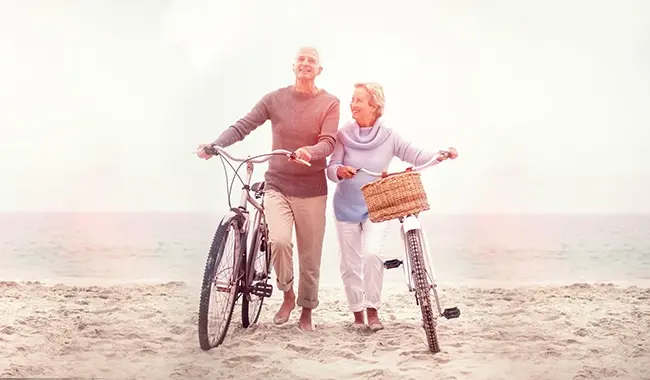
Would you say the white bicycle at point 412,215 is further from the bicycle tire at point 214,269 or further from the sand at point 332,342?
the bicycle tire at point 214,269

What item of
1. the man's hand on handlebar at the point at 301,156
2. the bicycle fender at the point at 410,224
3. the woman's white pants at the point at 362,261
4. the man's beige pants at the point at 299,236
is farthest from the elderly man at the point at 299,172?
the bicycle fender at the point at 410,224

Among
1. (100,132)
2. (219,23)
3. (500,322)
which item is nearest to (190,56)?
(219,23)

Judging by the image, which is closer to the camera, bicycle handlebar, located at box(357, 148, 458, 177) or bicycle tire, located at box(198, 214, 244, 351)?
bicycle tire, located at box(198, 214, 244, 351)

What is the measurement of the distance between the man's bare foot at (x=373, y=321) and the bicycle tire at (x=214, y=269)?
23.9 inches

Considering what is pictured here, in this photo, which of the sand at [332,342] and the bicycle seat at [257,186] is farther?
the bicycle seat at [257,186]

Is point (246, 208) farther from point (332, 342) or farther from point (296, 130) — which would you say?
point (332, 342)

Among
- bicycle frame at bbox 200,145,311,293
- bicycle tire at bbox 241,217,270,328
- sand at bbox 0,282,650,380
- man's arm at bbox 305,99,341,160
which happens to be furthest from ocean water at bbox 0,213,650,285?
man's arm at bbox 305,99,341,160

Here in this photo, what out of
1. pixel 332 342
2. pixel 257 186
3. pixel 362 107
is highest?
pixel 362 107

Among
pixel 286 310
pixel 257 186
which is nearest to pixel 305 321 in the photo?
pixel 286 310

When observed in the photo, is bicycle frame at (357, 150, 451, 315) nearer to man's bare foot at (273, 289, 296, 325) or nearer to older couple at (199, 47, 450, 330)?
older couple at (199, 47, 450, 330)

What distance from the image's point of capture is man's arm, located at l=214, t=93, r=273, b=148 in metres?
3.32

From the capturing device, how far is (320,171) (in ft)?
11.1

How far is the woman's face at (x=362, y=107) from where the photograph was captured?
3354 millimetres

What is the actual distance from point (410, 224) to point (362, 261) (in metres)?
0.35
